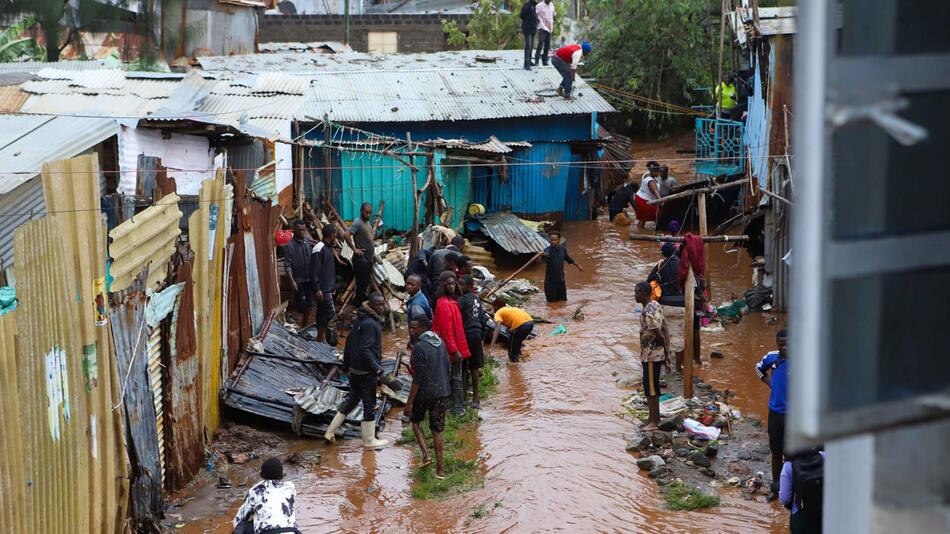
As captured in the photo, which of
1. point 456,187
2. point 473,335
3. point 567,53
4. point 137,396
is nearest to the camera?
point 137,396

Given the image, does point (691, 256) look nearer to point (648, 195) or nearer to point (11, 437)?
point (11, 437)

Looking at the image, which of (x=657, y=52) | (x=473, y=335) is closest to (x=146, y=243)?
(x=473, y=335)

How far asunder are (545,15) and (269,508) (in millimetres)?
19442

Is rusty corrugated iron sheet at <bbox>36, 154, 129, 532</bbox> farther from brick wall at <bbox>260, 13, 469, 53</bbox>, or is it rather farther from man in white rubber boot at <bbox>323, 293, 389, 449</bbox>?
brick wall at <bbox>260, 13, 469, 53</bbox>

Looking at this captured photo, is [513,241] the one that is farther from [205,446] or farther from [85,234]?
[85,234]

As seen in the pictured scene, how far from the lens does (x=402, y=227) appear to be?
21359 mm

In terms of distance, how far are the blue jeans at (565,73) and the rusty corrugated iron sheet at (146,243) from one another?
51.1 feet

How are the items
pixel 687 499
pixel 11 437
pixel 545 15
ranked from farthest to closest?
pixel 545 15
pixel 687 499
pixel 11 437

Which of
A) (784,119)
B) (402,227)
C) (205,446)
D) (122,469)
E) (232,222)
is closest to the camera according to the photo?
(122,469)

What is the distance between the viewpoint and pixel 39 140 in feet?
28.7

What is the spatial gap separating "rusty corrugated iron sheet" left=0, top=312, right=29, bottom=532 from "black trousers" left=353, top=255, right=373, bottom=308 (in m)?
8.86

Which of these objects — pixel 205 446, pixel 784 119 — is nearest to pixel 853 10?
pixel 205 446

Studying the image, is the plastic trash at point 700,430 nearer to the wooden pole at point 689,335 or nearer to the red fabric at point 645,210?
the wooden pole at point 689,335

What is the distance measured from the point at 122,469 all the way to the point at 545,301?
10146 millimetres
